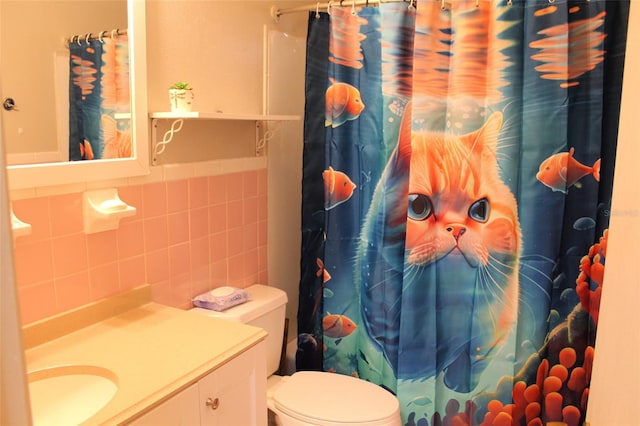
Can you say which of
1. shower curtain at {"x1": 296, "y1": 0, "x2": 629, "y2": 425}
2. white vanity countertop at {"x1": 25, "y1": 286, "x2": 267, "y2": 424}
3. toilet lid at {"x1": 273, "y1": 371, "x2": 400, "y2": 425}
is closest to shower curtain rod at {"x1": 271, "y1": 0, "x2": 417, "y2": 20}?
shower curtain at {"x1": 296, "y1": 0, "x2": 629, "y2": 425}

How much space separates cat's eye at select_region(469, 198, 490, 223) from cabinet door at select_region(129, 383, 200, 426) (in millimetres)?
1155

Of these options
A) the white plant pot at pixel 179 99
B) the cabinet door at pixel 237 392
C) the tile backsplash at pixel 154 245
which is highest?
the white plant pot at pixel 179 99

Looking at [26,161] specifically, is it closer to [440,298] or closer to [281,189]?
[281,189]

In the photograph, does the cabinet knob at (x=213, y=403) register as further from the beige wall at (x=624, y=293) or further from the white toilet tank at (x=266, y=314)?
the beige wall at (x=624, y=293)

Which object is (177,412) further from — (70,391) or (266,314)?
(266,314)

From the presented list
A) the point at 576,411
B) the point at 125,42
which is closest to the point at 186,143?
the point at 125,42

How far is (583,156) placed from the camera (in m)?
1.81

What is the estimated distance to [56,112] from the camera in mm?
1413

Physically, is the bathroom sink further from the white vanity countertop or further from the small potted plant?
the small potted plant

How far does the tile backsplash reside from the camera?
1.37 metres

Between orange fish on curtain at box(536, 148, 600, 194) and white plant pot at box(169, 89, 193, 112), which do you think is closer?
white plant pot at box(169, 89, 193, 112)

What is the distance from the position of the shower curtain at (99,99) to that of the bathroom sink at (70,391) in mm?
588

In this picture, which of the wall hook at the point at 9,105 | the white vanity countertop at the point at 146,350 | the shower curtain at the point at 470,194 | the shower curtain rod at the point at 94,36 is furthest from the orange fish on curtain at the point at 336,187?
the wall hook at the point at 9,105

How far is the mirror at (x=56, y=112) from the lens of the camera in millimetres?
1298
